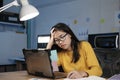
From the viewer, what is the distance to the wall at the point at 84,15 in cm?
343

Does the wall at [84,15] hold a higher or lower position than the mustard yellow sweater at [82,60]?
higher

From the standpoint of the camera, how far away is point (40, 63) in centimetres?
150

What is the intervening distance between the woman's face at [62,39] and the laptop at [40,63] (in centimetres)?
30

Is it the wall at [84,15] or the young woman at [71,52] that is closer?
the young woman at [71,52]

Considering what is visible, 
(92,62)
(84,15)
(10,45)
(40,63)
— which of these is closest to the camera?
(40,63)

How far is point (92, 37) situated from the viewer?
3225mm

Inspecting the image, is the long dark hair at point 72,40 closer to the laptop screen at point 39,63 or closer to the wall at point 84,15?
the laptop screen at point 39,63

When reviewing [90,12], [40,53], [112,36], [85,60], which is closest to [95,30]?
[90,12]

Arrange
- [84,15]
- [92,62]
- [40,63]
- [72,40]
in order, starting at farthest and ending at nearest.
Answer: [84,15] < [72,40] < [92,62] < [40,63]

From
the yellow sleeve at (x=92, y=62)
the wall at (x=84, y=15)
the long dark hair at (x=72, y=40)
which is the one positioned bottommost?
the yellow sleeve at (x=92, y=62)

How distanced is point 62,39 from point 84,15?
2064 millimetres

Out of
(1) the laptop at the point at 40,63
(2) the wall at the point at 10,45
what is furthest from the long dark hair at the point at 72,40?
(2) the wall at the point at 10,45

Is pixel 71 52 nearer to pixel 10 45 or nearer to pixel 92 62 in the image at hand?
pixel 92 62

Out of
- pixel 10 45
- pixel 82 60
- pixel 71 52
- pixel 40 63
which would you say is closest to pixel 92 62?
pixel 82 60
